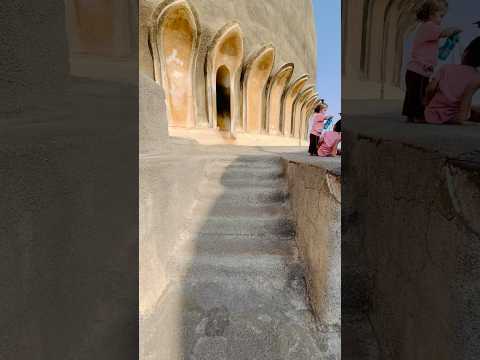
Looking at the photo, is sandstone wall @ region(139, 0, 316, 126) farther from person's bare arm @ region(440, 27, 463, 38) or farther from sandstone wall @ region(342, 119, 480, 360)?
person's bare arm @ region(440, 27, 463, 38)

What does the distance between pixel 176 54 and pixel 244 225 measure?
6.25m

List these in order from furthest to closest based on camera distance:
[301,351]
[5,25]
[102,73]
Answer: [301,351]
[102,73]
[5,25]

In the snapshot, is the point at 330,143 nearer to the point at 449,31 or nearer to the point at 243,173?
the point at 243,173

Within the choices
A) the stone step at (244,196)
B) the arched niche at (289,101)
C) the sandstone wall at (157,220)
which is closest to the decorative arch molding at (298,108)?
the arched niche at (289,101)

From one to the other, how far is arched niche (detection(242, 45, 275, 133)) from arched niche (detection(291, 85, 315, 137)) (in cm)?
362

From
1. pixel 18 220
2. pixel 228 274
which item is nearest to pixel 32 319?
pixel 18 220

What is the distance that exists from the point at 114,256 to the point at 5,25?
71 cm

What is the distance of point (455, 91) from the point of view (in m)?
0.99

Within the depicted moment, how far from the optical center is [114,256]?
1.07m

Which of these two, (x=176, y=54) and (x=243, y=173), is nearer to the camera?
(x=243, y=173)

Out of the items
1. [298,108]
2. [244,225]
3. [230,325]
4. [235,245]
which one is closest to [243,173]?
[244,225]

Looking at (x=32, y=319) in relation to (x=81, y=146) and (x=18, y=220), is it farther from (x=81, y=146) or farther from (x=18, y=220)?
(x=81, y=146)

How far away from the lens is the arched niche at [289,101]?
12617mm

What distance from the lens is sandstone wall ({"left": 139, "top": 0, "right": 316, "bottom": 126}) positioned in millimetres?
7570
